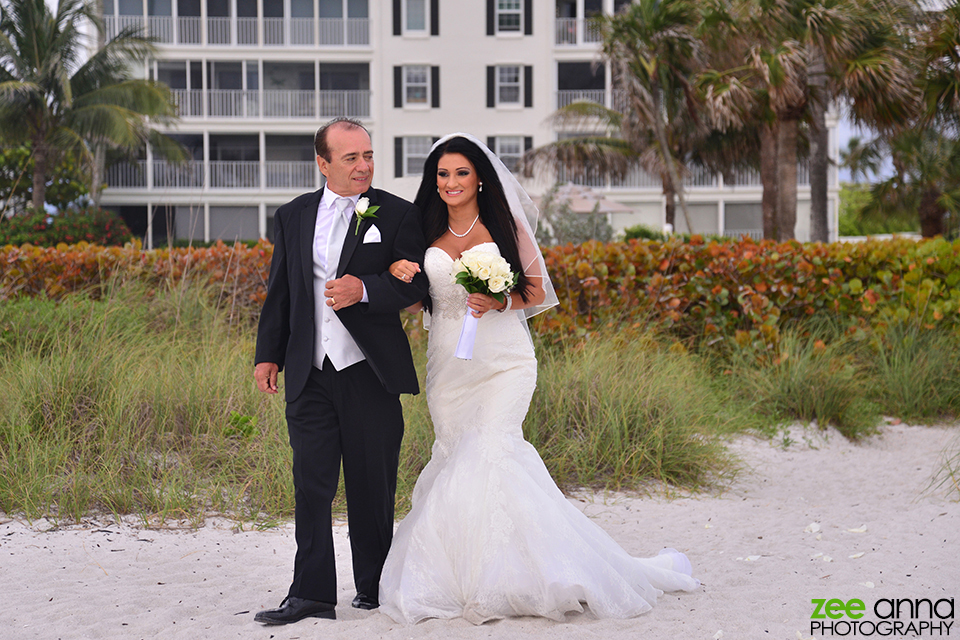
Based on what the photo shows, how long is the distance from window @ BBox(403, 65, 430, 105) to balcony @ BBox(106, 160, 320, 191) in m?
4.19

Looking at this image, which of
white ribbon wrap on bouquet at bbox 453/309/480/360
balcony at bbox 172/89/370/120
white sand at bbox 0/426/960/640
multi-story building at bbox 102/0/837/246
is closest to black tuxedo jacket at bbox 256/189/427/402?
white ribbon wrap on bouquet at bbox 453/309/480/360

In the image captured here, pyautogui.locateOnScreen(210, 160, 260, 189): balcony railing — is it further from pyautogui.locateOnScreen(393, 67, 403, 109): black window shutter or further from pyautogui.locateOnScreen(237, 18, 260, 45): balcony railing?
pyautogui.locateOnScreen(393, 67, 403, 109): black window shutter

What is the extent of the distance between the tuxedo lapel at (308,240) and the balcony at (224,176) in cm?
2800

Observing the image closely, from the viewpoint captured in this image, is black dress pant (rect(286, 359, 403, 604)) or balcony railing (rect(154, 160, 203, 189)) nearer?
black dress pant (rect(286, 359, 403, 604))

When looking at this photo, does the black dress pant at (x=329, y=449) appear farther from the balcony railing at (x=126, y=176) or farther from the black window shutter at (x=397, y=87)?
the balcony railing at (x=126, y=176)

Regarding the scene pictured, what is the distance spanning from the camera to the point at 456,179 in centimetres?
374

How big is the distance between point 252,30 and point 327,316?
30755 mm

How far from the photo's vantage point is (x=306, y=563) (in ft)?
11.4

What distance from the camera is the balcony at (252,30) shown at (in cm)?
3098

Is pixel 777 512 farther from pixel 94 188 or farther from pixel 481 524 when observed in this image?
pixel 94 188

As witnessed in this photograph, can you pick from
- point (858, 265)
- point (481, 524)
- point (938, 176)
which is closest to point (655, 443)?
point (481, 524)

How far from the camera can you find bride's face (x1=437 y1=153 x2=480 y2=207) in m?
3.74

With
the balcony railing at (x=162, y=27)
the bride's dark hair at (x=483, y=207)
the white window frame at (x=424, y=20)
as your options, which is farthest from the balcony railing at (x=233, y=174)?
the bride's dark hair at (x=483, y=207)

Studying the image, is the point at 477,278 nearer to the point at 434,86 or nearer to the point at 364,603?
the point at 364,603
